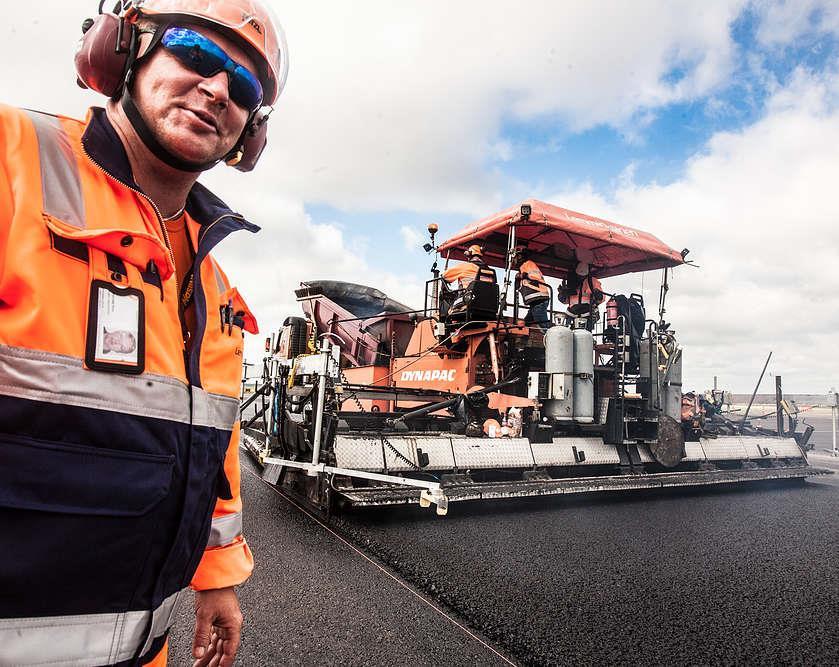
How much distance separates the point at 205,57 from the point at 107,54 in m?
0.21

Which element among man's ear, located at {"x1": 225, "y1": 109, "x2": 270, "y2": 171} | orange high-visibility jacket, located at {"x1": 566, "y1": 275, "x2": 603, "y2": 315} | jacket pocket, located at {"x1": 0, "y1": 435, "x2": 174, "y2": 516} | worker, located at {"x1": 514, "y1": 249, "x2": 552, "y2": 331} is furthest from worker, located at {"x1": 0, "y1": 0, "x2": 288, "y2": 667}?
orange high-visibility jacket, located at {"x1": 566, "y1": 275, "x2": 603, "y2": 315}

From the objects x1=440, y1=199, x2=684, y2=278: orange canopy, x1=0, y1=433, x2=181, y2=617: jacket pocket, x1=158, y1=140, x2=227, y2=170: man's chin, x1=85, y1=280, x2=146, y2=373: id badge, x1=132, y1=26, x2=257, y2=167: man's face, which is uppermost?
x1=440, y1=199, x2=684, y2=278: orange canopy

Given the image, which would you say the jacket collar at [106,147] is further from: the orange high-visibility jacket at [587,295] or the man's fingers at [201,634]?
the orange high-visibility jacket at [587,295]

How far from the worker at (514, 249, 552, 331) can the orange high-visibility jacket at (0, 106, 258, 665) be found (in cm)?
557

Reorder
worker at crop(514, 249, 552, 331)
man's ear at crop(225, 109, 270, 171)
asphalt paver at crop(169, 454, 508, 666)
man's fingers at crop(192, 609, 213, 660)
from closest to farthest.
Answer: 1. man's fingers at crop(192, 609, 213, 660)
2. man's ear at crop(225, 109, 270, 171)
3. asphalt paver at crop(169, 454, 508, 666)
4. worker at crop(514, 249, 552, 331)

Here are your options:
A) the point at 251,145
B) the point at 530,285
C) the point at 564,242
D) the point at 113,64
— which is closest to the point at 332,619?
the point at 251,145

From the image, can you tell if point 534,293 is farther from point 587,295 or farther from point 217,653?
point 217,653

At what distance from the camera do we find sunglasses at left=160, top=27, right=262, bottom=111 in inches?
39.9

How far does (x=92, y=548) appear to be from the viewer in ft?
2.46

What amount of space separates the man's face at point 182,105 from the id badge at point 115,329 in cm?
33

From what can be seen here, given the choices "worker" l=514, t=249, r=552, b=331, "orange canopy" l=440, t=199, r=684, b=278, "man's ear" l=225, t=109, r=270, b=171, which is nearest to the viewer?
"man's ear" l=225, t=109, r=270, b=171

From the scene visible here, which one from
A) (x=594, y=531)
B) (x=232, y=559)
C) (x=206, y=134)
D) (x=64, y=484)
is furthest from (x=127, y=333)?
(x=594, y=531)

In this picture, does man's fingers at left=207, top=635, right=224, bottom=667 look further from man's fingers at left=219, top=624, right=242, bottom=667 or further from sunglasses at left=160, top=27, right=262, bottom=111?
sunglasses at left=160, top=27, right=262, bottom=111

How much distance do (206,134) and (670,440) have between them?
629 cm
